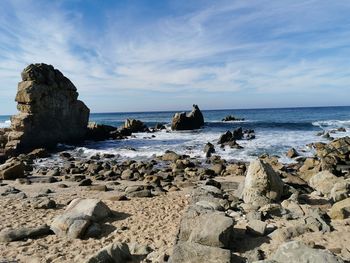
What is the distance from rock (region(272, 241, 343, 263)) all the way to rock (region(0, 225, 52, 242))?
5.86 m

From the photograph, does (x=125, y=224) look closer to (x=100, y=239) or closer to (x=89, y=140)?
(x=100, y=239)

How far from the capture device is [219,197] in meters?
12.1

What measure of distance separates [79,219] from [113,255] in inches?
101

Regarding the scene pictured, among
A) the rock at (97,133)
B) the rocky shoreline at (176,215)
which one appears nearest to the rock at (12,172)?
the rocky shoreline at (176,215)

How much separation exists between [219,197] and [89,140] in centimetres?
3028

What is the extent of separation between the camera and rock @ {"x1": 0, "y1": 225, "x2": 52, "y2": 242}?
873 centimetres

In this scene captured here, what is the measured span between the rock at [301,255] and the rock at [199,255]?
3.08 feet

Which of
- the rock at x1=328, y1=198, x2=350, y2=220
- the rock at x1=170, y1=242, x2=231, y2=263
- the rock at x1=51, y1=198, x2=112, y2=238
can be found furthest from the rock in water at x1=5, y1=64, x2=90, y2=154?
the rock at x1=328, y1=198, x2=350, y2=220

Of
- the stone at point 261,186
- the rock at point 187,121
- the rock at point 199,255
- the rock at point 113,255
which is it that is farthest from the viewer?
the rock at point 187,121

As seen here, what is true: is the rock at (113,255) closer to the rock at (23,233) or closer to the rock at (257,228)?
the rock at (23,233)

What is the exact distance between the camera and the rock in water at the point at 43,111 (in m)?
31.5

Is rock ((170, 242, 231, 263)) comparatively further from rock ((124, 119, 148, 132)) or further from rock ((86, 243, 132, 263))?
rock ((124, 119, 148, 132))

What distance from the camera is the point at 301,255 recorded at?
6.14 meters

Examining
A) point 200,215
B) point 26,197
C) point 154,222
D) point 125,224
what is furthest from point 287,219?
point 26,197
